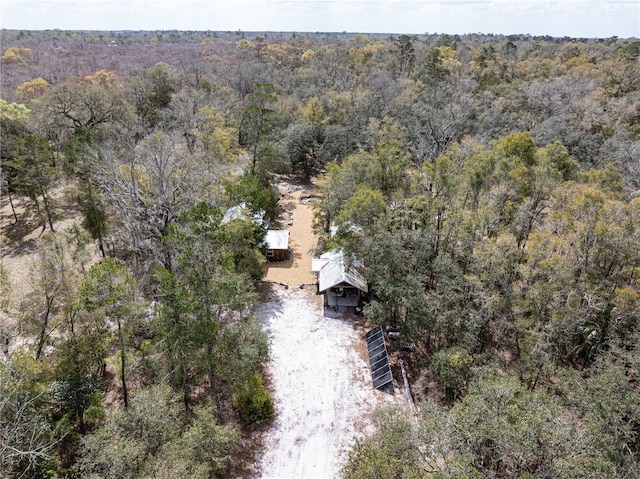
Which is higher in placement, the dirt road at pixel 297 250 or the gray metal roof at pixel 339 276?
the gray metal roof at pixel 339 276

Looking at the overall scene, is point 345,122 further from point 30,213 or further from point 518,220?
point 30,213

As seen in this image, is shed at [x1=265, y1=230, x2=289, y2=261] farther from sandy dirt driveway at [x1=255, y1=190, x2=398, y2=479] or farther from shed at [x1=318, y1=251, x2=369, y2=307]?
shed at [x1=318, y1=251, x2=369, y2=307]

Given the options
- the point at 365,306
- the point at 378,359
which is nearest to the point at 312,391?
the point at 378,359

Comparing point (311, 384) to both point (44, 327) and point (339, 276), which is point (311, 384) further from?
point (44, 327)

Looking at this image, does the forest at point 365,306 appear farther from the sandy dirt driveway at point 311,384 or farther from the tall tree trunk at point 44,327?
the sandy dirt driveway at point 311,384

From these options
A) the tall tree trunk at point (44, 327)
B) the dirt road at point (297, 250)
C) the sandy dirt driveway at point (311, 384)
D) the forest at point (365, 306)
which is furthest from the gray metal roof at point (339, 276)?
the tall tree trunk at point (44, 327)

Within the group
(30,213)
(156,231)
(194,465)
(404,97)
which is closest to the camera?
(194,465)

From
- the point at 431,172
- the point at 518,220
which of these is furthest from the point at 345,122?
the point at 518,220
